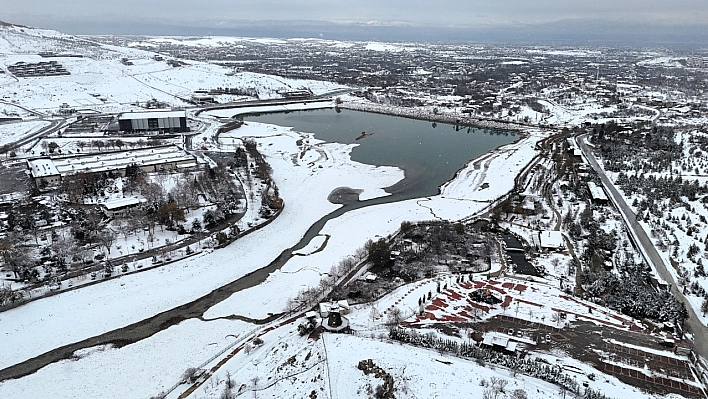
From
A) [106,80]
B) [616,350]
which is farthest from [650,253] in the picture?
[106,80]

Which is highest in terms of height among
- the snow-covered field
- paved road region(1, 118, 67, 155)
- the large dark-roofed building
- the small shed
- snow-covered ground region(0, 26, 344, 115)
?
snow-covered ground region(0, 26, 344, 115)

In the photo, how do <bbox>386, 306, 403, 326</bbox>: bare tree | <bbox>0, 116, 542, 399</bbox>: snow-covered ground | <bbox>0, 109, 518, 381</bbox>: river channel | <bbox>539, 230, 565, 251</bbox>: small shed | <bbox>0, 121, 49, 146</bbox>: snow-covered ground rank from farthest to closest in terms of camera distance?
<bbox>0, 121, 49, 146</bbox>: snow-covered ground < <bbox>539, 230, 565, 251</bbox>: small shed < <bbox>0, 116, 542, 399</bbox>: snow-covered ground < <bbox>0, 109, 518, 381</bbox>: river channel < <bbox>386, 306, 403, 326</bbox>: bare tree

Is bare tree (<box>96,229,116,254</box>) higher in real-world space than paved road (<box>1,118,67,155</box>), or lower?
lower

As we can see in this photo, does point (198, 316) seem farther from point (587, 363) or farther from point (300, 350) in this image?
point (587, 363)

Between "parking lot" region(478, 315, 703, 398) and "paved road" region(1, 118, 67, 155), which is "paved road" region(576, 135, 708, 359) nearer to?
"parking lot" region(478, 315, 703, 398)

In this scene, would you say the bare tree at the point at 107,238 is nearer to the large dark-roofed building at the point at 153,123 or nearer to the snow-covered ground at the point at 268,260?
the snow-covered ground at the point at 268,260

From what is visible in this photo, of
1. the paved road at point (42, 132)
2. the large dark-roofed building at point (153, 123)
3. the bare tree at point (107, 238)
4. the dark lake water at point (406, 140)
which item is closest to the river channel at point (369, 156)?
the dark lake water at point (406, 140)

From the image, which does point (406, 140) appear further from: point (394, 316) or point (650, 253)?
point (394, 316)

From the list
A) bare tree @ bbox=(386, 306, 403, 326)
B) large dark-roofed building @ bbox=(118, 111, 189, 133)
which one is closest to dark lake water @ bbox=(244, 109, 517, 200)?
large dark-roofed building @ bbox=(118, 111, 189, 133)
